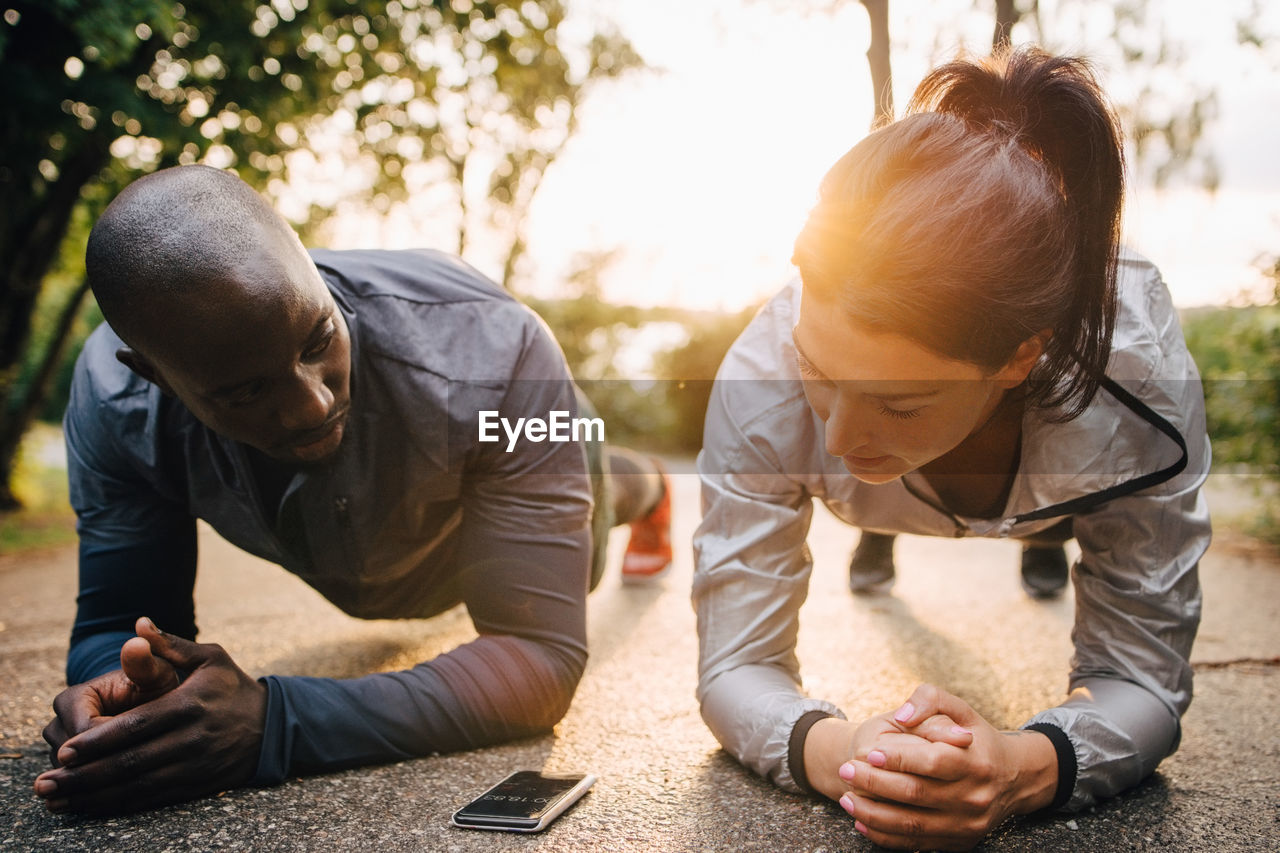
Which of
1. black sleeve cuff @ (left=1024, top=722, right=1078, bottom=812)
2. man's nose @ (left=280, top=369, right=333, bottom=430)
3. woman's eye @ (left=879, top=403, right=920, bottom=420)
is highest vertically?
man's nose @ (left=280, top=369, right=333, bottom=430)

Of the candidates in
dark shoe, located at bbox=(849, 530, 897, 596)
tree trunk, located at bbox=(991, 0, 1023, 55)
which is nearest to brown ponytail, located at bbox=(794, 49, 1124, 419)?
tree trunk, located at bbox=(991, 0, 1023, 55)

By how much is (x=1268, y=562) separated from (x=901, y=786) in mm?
4100

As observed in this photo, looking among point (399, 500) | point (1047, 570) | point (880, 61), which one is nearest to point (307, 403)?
point (399, 500)

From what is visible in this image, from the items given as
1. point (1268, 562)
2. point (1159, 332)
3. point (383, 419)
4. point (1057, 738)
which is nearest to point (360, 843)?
point (383, 419)

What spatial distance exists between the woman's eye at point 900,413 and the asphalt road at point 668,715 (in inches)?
26.6

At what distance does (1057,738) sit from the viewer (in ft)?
4.91

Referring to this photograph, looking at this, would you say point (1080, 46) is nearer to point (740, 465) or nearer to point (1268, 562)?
point (740, 465)

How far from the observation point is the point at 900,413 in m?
1.43

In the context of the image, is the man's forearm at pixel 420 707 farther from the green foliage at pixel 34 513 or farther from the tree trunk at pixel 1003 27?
the green foliage at pixel 34 513

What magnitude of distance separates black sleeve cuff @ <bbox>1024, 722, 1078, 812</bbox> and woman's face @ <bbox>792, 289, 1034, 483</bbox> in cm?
48

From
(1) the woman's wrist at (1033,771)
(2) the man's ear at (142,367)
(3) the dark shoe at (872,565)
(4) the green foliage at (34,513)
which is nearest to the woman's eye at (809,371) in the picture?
(1) the woman's wrist at (1033,771)

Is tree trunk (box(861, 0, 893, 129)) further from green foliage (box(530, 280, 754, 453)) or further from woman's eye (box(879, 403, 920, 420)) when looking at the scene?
green foliage (box(530, 280, 754, 453))

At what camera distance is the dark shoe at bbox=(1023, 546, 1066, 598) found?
332cm

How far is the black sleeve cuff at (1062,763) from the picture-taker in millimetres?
1483
